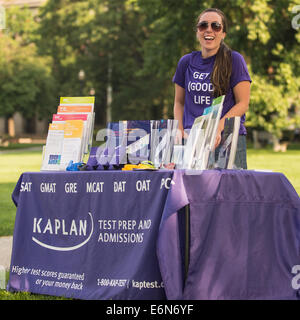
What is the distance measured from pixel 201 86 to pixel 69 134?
1.19 metres

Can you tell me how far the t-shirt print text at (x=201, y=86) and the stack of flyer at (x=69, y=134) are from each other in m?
0.90

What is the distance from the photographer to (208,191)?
15.2ft

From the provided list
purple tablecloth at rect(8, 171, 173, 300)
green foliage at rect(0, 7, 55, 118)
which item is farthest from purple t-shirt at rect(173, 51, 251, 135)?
green foliage at rect(0, 7, 55, 118)

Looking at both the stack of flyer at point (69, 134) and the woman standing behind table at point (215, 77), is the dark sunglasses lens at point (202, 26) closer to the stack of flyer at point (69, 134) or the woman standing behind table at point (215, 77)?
the woman standing behind table at point (215, 77)

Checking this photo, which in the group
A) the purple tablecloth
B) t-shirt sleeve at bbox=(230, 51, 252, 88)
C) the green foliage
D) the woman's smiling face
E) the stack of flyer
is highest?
the woman's smiling face

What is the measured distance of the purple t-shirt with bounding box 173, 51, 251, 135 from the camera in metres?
5.42

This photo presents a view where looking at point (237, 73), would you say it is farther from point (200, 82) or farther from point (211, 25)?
point (211, 25)

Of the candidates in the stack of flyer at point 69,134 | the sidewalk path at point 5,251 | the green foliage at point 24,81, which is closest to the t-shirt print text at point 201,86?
the stack of flyer at point 69,134

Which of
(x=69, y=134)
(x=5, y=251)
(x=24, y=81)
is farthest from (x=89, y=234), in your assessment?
(x=24, y=81)

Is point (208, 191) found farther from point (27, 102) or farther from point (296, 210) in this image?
point (27, 102)

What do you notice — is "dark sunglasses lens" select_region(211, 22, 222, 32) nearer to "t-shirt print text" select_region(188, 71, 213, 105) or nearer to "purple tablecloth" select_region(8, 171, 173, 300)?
"t-shirt print text" select_region(188, 71, 213, 105)

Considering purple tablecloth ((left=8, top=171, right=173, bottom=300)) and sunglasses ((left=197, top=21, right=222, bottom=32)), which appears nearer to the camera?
purple tablecloth ((left=8, top=171, right=173, bottom=300))

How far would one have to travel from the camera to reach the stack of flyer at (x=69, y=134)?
220 inches

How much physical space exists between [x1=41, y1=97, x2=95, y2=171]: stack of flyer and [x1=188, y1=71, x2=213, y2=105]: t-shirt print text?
35.6 inches
